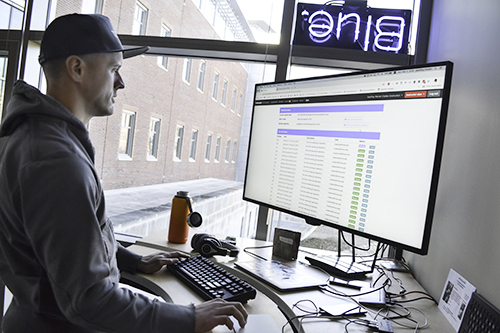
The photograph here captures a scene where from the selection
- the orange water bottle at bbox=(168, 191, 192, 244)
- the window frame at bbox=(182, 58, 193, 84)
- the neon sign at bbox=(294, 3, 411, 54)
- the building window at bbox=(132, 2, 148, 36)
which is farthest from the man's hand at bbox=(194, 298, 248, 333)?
the building window at bbox=(132, 2, 148, 36)

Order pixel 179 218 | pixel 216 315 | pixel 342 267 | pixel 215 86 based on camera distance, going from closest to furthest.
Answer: pixel 216 315
pixel 342 267
pixel 179 218
pixel 215 86

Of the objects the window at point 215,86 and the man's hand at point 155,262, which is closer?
the man's hand at point 155,262

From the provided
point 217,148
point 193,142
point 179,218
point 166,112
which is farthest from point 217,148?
point 179,218

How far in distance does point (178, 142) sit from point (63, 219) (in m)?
1.52

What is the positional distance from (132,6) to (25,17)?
2.17ft

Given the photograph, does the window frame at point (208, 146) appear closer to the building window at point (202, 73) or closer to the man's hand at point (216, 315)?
the building window at point (202, 73)

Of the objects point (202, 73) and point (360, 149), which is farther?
point (202, 73)

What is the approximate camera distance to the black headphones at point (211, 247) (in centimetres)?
132

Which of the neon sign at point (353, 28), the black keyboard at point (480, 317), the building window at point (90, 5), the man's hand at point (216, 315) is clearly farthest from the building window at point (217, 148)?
the black keyboard at point (480, 317)

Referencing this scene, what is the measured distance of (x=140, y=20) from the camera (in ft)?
6.73

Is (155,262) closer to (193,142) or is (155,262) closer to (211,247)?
(211,247)

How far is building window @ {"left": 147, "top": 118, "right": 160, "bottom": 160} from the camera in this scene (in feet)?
7.06

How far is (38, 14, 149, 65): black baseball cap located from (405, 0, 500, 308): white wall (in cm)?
106

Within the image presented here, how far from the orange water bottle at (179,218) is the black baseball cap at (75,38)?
0.67 m
